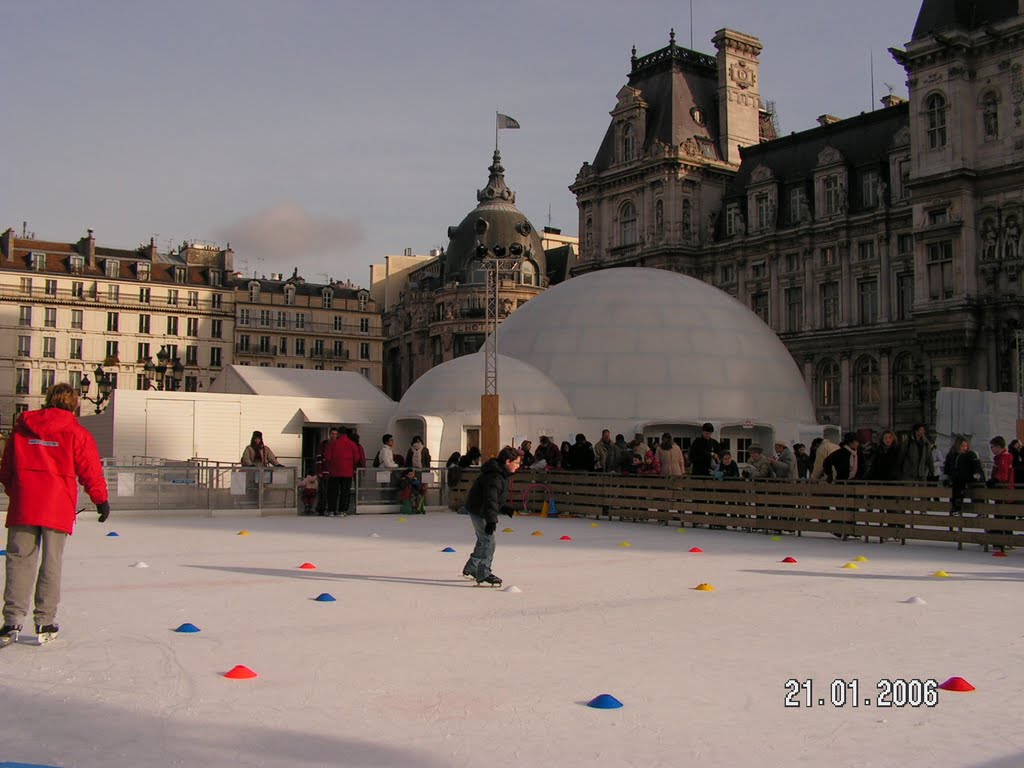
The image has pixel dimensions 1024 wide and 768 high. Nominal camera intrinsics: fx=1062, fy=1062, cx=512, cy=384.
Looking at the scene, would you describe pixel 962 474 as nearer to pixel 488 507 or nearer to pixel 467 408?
pixel 488 507

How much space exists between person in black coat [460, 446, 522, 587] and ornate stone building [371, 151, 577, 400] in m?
81.9

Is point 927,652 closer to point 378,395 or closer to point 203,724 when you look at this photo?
point 203,724

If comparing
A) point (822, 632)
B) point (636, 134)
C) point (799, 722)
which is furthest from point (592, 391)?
point (636, 134)

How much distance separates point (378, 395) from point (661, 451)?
20432 mm

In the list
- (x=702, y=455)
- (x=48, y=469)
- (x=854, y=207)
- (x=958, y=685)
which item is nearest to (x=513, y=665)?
(x=958, y=685)

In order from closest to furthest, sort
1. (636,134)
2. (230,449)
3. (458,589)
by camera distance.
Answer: (458,589), (230,449), (636,134)

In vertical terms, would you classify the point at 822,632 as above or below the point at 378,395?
below

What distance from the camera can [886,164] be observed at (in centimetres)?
6228

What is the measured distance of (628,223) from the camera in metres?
74.1

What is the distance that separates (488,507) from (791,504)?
10.2m

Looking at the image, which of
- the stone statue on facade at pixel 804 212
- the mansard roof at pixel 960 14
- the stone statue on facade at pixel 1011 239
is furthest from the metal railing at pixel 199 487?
the stone statue on facade at pixel 804 212

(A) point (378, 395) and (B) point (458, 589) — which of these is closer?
(B) point (458, 589)

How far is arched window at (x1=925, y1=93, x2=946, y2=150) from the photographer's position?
167 ft

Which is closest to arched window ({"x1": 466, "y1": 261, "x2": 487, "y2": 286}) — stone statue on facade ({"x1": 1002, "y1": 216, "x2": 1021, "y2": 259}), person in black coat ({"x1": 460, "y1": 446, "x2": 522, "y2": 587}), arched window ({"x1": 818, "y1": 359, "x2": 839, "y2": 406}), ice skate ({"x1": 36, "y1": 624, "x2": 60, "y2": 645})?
arched window ({"x1": 818, "y1": 359, "x2": 839, "y2": 406})
